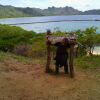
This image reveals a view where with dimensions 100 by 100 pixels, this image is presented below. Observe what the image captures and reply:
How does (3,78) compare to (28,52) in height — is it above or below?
above

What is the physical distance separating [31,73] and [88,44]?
10.8m

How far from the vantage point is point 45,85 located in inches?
298

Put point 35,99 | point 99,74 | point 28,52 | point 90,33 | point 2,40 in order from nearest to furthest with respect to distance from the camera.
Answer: point 35,99, point 99,74, point 90,33, point 28,52, point 2,40

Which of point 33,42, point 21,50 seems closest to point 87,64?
point 21,50

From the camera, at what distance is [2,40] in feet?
102

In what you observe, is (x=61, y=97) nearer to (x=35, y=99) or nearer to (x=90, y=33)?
(x=35, y=99)

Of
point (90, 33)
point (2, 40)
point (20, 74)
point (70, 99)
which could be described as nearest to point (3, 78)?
point (20, 74)

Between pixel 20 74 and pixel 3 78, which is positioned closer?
pixel 3 78

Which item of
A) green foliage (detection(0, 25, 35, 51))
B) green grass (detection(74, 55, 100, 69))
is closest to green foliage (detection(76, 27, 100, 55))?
green grass (detection(74, 55, 100, 69))

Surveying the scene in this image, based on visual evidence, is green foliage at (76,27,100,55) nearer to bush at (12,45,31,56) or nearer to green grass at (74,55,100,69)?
green grass at (74,55,100,69)

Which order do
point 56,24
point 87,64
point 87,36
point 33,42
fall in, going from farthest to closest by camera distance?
1. point 56,24
2. point 33,42
3. point 87,36
4. point 87,64

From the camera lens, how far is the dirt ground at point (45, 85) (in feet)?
22.1

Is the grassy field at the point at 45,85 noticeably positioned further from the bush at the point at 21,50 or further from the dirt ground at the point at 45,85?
the bush at the point at 21,50

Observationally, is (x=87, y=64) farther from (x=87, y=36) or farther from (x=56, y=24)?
(x=56, y=24)
